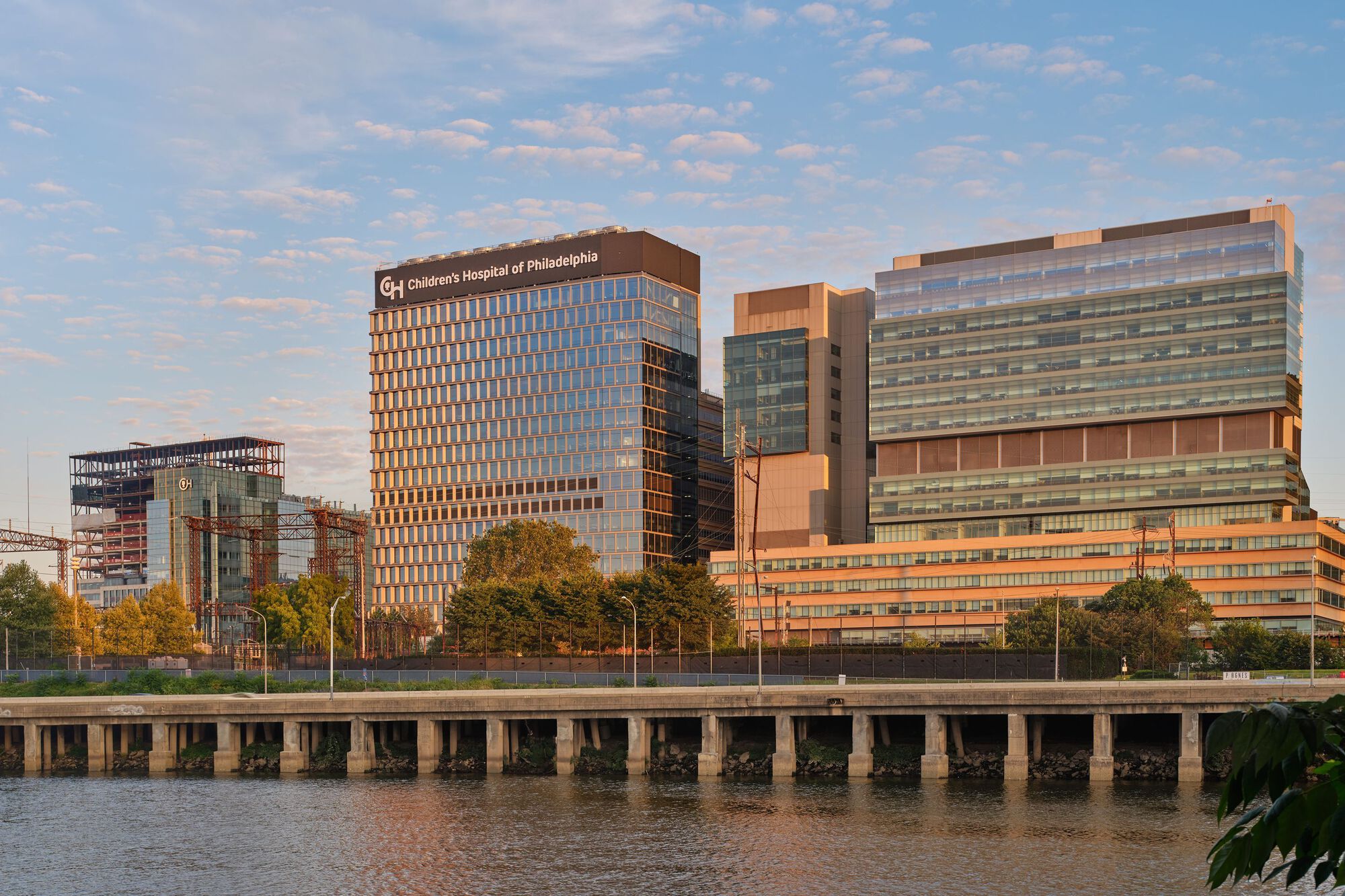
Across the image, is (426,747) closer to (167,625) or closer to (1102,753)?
(1102,753)

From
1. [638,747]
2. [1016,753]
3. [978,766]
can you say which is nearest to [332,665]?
[638,747]

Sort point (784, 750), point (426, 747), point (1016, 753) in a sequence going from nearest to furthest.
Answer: point (1016, 753) < point (784, 750) < point (426, 747)

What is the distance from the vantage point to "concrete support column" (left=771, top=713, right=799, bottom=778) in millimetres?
88375

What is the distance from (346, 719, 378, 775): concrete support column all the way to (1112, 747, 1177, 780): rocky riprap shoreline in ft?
159

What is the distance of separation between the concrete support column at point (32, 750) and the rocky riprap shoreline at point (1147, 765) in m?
75.5

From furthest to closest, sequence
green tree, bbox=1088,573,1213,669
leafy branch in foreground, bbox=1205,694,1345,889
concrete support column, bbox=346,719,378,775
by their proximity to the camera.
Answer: green tree, bbox=1088,573,1213,669 → concrete support column, bbox=346,719,378,775 → leafy branch in foreground, bbox=1205,694,1345,889

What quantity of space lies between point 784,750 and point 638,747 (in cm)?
1001

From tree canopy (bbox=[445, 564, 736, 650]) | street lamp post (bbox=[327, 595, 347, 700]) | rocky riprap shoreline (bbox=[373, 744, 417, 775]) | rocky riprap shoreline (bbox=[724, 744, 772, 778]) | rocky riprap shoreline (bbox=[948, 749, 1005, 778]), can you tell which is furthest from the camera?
tree canopy (bbox=[445, 564, 736, 650])

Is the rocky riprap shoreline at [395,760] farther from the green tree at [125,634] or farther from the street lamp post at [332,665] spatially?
the green tree at [125,634]

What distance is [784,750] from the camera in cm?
8881

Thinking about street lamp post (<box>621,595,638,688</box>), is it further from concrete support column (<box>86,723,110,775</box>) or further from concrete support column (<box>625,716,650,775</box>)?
concrete support column (<box>86,723,110,775</box>)

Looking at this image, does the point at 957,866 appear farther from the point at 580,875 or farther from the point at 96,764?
the point at 96,764

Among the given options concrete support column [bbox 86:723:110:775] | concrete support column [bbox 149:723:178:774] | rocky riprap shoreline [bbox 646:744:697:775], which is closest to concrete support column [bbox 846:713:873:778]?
rocky riprap shoreline [bbox 646:744:697:775]

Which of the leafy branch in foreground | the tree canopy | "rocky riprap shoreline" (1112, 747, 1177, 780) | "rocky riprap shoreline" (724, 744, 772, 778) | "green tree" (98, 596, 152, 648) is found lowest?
"green tree" (98, 596, 152, 648)
